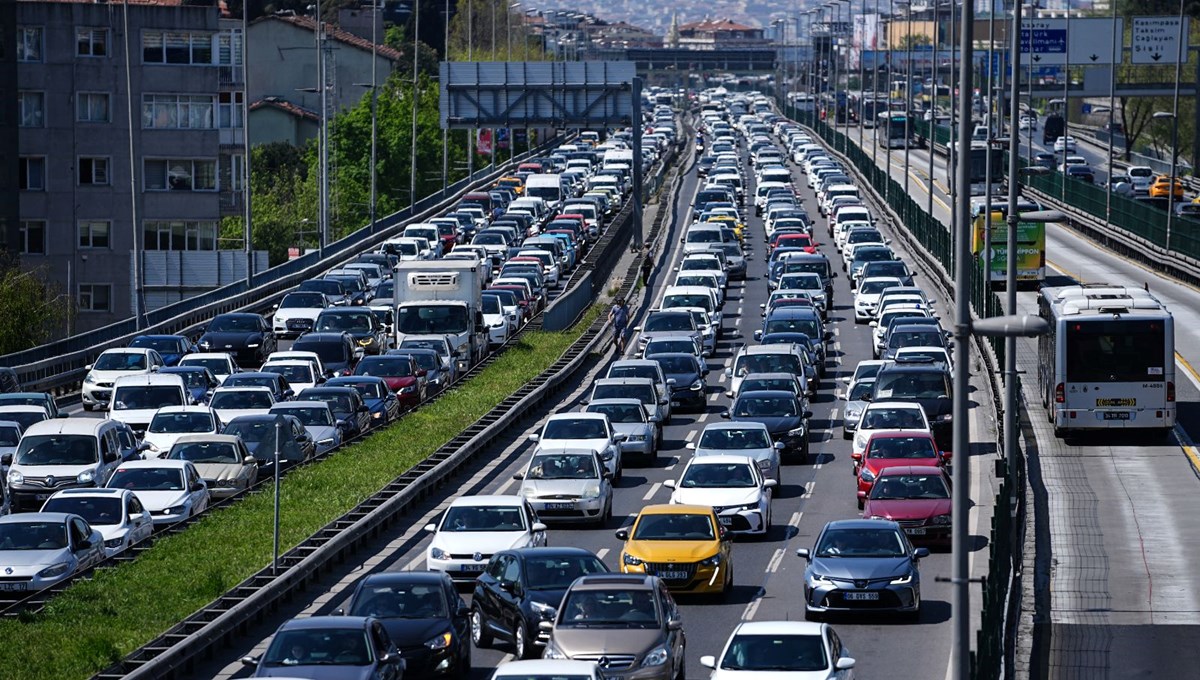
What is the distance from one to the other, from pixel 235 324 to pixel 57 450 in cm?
2060

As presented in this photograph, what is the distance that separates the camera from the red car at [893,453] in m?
36.4

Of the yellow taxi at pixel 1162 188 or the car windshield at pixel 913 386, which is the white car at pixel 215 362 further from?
the yellow taxi at pixel 1162 188

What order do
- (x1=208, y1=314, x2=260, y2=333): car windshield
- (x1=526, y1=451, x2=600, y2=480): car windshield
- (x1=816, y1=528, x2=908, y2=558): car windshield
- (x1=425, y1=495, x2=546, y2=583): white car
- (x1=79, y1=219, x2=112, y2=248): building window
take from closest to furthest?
(x1=816, y1=528, x2=908, y2=558): car windshield
(x1=425, y1=495, x2=546, y2=583): white car
(x1=526, y1=451, x2=600, y2=480): car windshield
(x1=208, y1=314, x2=260, y2=333): car windshield
(x1=79, y1=219, x2=112, y2=248): building window

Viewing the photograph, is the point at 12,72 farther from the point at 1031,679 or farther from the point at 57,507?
the point at 1031,679

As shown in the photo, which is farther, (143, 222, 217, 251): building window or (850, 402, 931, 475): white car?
(143, 222, 217, 251): building window

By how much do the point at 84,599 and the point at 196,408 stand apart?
13265mm

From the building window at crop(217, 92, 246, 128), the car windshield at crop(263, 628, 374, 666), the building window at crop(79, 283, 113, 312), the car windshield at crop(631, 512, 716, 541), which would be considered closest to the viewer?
the car windshield at crop(263, 628, 374, 666)

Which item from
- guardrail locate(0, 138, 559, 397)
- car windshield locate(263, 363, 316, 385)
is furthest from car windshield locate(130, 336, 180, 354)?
car windshield locate(263, 363, 316, 385)

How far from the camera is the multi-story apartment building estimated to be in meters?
91.9

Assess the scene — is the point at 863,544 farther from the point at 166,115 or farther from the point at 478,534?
the point at 166,115

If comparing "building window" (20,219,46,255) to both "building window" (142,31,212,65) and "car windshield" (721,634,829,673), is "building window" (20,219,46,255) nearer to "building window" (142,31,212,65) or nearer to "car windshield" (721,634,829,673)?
"building window" (142,31,212,65)

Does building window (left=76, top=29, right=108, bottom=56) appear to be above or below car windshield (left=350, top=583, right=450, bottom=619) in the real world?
above

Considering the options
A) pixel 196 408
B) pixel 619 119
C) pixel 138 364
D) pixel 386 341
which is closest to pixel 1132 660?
pixel 196 408

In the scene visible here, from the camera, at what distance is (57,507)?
3275 centimetres
